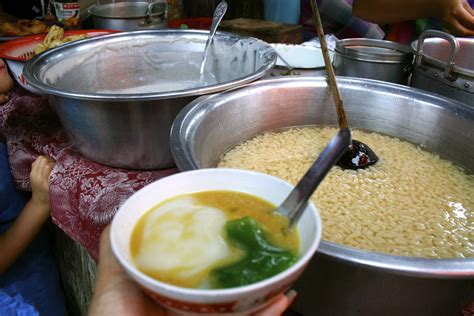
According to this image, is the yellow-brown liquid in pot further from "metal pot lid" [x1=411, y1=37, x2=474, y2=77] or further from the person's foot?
the person's foot

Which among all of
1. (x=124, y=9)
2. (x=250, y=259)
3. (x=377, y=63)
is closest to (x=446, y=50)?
(x=377, y=63)

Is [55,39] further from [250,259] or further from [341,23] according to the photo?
[341,23]

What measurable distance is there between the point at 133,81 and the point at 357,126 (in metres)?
1.20

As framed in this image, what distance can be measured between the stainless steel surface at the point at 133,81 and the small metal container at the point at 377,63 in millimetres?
367

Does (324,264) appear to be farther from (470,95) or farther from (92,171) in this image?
(470,95)

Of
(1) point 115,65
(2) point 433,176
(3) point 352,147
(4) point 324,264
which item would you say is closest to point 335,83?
(3) point 352,147

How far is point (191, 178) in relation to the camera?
0.71 m

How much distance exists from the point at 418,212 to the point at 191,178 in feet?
3.00

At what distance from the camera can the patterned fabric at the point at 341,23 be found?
409cm

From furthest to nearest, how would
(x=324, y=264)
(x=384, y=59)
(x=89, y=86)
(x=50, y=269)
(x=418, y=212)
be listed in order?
1. (x=50, y=269)
2. (x=89, y=86)
3. (x=384, y=59)
4. (x=418, y=212)
5. (x=324, y=264)

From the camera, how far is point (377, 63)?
1752mm

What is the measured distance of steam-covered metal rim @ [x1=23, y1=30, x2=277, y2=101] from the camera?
1.24 m

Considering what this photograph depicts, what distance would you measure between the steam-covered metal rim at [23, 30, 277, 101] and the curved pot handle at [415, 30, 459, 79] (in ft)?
2.07

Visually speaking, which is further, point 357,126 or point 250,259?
point 357,126
